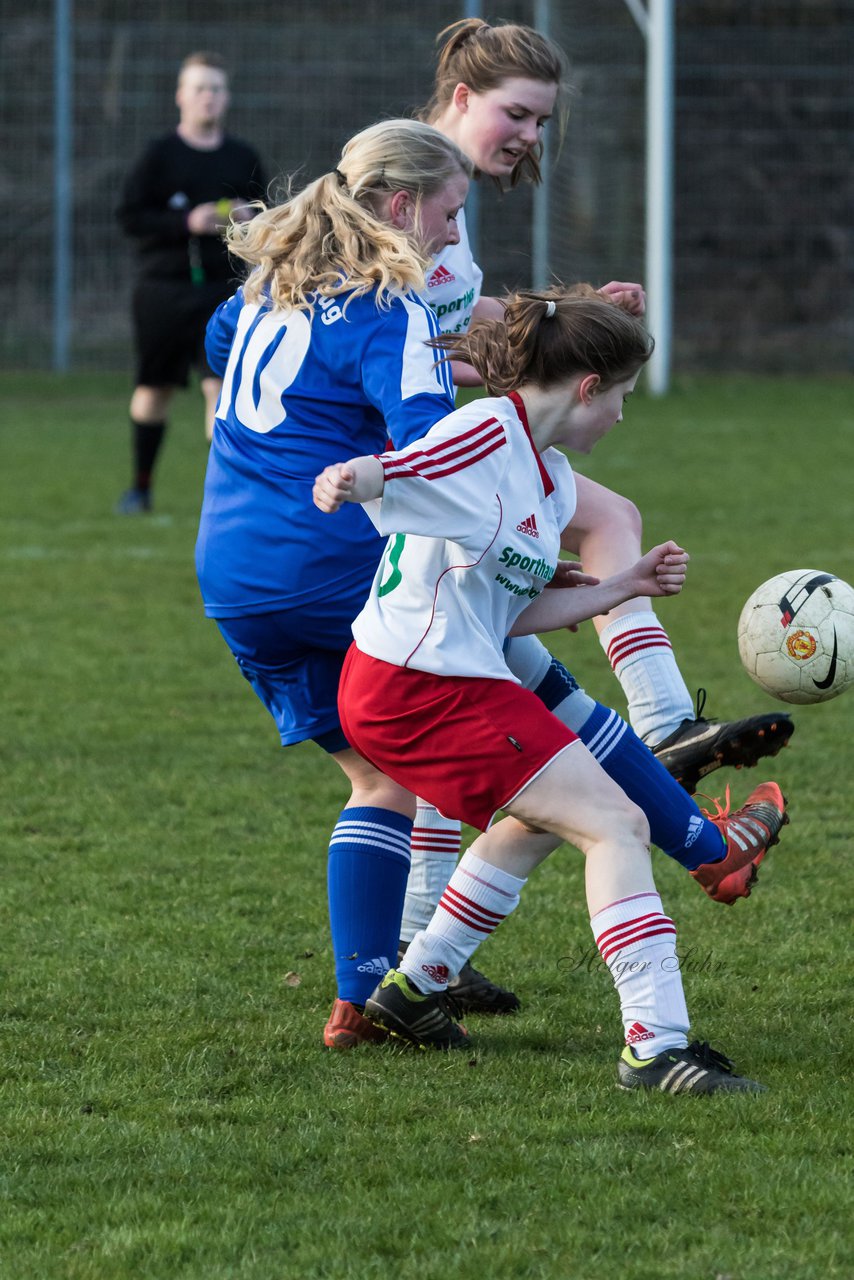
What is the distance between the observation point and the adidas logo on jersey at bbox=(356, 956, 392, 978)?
3543 mm

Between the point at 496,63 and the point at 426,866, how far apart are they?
1.81 meters

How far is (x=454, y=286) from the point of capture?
158 inches

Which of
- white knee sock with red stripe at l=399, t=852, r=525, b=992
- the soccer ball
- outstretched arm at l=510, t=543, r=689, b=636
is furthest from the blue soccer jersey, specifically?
the soccer ball

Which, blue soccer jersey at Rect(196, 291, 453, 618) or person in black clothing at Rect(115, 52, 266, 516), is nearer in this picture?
blue soccer jersey at Rect(196, 291, 453, 618)

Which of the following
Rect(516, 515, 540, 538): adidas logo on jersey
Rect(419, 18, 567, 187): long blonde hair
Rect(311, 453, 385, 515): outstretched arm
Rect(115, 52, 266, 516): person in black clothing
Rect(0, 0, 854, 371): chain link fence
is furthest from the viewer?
Rect(0, 0, 854, 371): chain link fence

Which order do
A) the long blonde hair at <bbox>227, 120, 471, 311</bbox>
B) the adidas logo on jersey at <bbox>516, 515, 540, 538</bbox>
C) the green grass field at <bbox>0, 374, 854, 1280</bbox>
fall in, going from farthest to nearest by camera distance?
1. the long blonde hair at <bbox>227, 120, 471, 311</bbox>
2. the adidas logo on jersey at <bbox>516, 515, 540, 538</bbox>
3. the green grass field at <bbox>0, 374, 854, 1280</bbox>

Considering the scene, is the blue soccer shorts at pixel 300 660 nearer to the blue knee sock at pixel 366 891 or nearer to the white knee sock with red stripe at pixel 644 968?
the blue knee sock at pixel 366 891

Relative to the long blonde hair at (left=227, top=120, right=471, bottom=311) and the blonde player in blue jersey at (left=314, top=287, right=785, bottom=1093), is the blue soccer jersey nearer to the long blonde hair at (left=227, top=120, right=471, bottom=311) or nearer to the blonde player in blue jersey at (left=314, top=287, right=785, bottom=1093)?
the long blonde hair at (left=227, top=120, right=471, bottom=311)

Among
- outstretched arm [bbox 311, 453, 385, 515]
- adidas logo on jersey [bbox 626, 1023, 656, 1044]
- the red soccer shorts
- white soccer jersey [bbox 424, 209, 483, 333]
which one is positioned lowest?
adidas logo on jersey [bbox 626, 1023, 656, 1044]

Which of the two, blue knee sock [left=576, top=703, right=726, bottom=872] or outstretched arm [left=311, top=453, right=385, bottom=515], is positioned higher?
outstretched arm [left=311, top=453, right=385, bottom=515]

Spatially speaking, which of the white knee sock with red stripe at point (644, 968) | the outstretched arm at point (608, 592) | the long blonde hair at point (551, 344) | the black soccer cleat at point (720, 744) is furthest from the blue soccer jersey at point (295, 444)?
the black soccer cleat at point (720, 744)

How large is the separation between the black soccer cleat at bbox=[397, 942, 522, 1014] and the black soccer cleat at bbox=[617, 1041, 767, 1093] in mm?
529

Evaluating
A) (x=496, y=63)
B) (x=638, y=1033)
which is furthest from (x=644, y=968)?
(x=496, y=63)

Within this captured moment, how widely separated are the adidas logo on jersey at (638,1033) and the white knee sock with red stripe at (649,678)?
1021 millimetres
